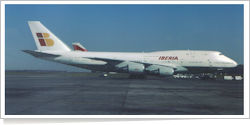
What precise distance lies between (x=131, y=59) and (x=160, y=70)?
14.0 ft

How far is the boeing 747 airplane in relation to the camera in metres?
31.0

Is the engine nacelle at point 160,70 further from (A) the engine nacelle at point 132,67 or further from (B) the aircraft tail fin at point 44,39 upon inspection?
(B) the aircraft tail fin at point 44,39

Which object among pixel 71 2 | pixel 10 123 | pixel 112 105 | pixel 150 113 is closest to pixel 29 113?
pixel 10 123

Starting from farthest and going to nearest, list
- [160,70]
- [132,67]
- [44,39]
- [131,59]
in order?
1. [131,59]
2. [44,39]
3. [132,67]
4. [160,70]

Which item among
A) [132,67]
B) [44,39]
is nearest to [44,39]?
[44,39]

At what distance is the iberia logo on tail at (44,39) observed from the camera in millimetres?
32469

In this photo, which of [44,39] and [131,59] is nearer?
[44,39]

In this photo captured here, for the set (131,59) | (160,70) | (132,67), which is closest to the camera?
(160,70)

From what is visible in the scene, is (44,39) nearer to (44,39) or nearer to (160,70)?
(44,39)

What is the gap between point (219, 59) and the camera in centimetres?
A: 3195

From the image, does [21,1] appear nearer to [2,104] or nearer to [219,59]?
[2,104]

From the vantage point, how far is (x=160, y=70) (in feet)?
98.7

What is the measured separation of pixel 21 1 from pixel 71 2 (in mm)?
1807

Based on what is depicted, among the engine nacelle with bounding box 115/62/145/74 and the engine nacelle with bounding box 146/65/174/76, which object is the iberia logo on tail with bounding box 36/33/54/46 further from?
the engine nacelle with bounding box 146/65/174/76
